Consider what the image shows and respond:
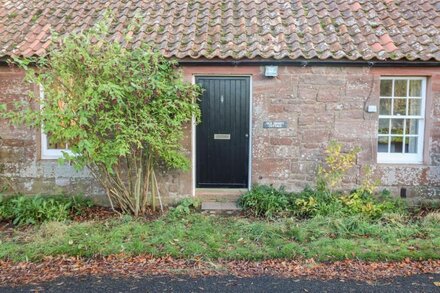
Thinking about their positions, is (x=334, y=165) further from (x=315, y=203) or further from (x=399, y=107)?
(x=399, y=107)

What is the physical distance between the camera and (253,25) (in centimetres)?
787

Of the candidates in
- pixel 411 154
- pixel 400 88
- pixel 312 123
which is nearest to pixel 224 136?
pixel 312 123

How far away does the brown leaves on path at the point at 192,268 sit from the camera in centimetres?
458

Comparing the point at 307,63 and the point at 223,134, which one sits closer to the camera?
the point at 307,63

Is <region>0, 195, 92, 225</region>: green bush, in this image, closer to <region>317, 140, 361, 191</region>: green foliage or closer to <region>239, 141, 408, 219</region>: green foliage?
<region>239, 141, 408, 219</region>: green foliage

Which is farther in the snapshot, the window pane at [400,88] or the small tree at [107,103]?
the window pane at [400,88]

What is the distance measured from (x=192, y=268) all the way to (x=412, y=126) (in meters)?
5.54

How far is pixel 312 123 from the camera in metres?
7.53

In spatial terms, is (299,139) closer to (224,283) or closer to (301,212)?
(301,212)

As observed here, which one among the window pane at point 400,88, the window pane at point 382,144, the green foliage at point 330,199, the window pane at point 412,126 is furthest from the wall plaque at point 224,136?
the window pane at point 412,126

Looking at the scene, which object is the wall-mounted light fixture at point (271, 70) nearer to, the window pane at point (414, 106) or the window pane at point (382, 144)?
the window pane at point (382, 144)

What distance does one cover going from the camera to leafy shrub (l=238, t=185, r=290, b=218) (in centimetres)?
693

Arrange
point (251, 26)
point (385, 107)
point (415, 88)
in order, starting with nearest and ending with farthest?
1. point (415, 88)
2. point (385, 107)
3. point (251, 26)

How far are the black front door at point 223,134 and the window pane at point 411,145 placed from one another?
10.7 feet
